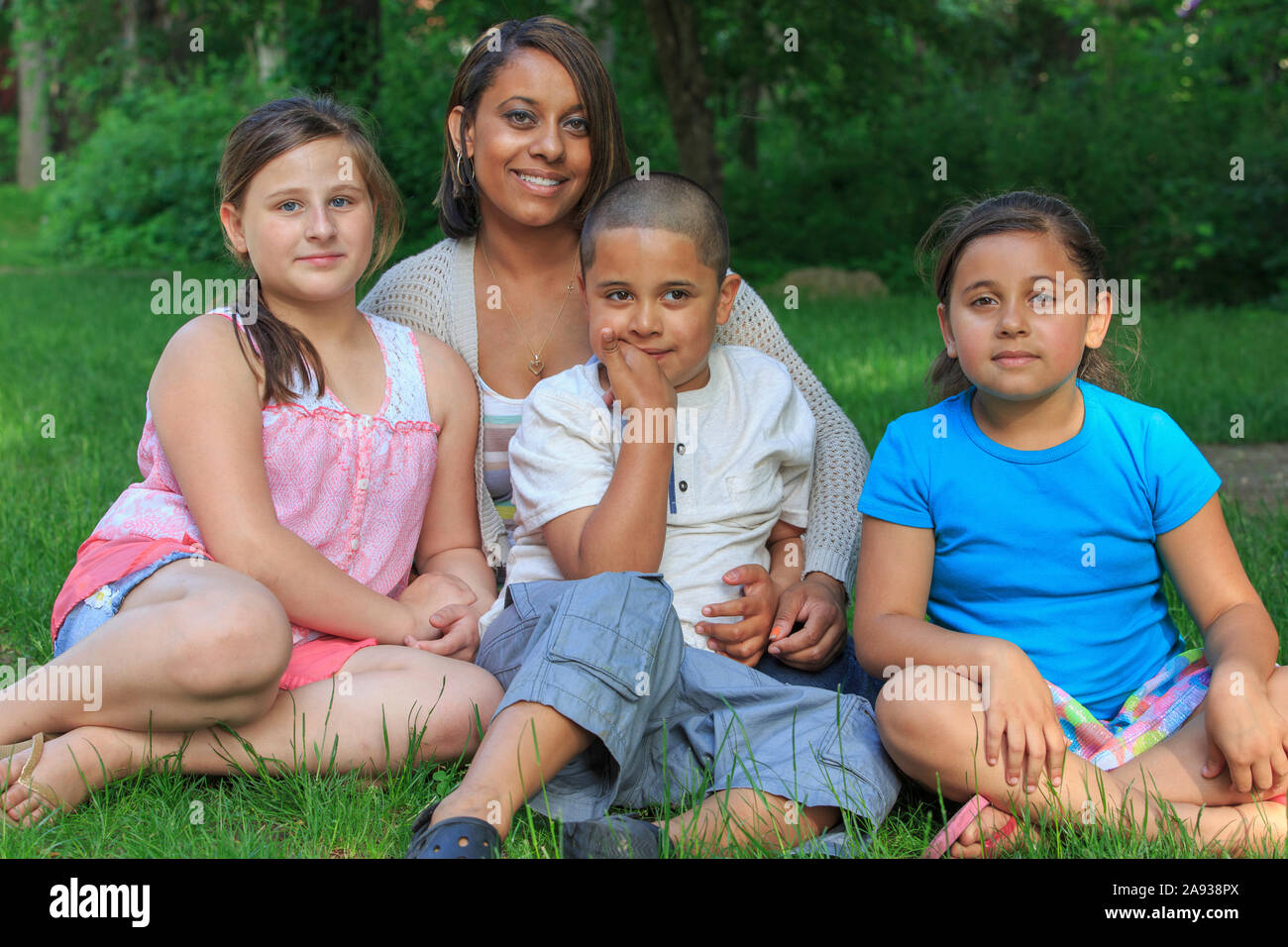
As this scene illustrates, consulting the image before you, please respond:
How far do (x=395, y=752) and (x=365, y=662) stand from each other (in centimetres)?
20

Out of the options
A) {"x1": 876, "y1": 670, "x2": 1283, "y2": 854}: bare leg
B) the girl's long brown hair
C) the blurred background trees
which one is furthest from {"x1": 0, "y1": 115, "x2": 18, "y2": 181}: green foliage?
{"x1": 876, "y1": 670, "x2": 1283, "y2": 854}: bare leg

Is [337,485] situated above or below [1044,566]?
above

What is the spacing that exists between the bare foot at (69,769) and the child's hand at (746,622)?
42.9 inches

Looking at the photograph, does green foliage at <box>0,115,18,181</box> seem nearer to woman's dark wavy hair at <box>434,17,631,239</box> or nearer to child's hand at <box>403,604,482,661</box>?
woman's dark wavy hair at <box>434,17,631,239</box>

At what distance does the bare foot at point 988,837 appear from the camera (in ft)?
6.65

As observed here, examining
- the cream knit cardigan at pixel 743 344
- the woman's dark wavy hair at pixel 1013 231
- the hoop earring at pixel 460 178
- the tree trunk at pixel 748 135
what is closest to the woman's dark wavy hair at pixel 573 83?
the hoop earring at pixel 460 178

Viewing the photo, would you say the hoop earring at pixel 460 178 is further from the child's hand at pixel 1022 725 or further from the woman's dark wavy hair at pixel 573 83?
the child's hand at pixel 1022 725

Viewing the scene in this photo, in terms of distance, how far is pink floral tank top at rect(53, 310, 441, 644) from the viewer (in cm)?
250

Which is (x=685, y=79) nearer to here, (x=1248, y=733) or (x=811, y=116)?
(x=811, y=116)

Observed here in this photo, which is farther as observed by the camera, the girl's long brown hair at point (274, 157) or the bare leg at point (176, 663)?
the girl's long brown hair at point (274, 157)

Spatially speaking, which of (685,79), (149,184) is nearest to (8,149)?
(149,184)

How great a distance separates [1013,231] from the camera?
90.1 inches

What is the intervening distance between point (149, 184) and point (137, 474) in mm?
13425
